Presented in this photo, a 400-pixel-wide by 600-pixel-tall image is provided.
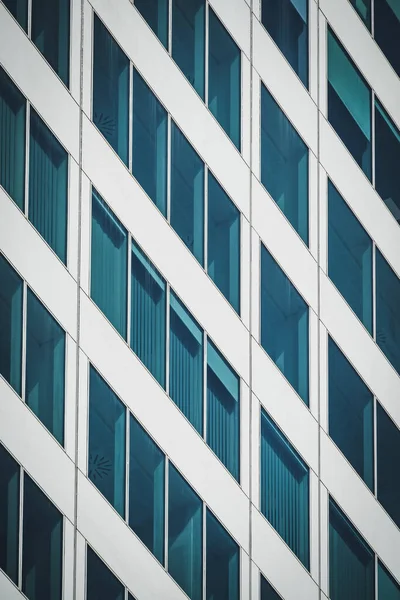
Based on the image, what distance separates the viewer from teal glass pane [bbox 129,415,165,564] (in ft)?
20.1

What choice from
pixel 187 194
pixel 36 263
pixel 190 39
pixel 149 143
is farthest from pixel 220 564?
pixel 190 39

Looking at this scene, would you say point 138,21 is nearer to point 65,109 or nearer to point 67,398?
point 65,109

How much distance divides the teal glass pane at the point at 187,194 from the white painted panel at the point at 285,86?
35.6 inches

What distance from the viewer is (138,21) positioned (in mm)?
6152

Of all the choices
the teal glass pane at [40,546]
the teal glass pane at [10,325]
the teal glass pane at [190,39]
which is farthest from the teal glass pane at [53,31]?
the teal glass pane at [40,546]

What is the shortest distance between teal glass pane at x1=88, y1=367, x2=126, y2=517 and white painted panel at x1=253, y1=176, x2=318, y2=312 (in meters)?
1.83

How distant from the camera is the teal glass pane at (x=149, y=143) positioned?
6.15 metres

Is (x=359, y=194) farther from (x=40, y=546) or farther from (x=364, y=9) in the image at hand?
(x=40, y=546)

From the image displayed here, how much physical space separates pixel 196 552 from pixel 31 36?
4.53 metres

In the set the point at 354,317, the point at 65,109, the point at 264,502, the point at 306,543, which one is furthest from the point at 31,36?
the point at 306,543

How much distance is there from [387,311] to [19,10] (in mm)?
4047

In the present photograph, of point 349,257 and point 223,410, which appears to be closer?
point 223,410

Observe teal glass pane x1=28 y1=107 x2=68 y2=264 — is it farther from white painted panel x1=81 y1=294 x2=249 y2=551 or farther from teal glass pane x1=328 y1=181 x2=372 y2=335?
teal glass pane x1=328 y1=181 x2=372 y2=335

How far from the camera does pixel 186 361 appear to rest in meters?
6.19
